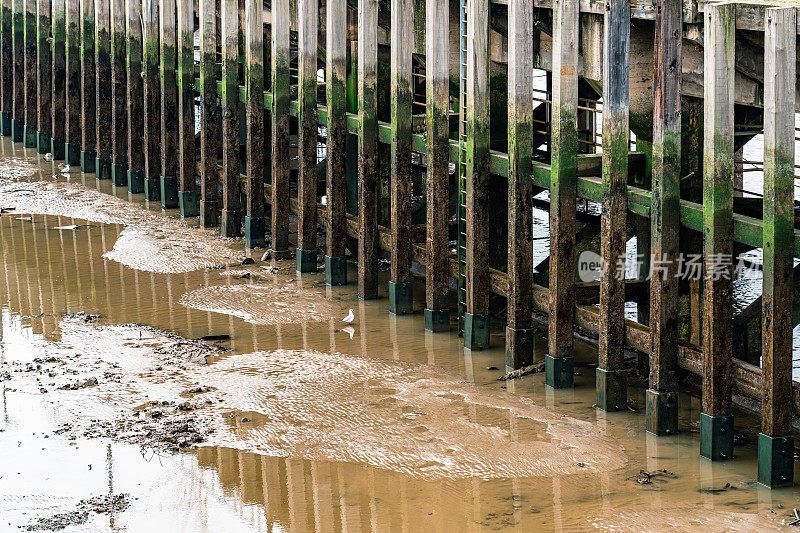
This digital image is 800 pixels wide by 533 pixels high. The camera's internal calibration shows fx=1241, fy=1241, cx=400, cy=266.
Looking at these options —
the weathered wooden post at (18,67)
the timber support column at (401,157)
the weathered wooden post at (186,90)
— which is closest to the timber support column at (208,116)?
the weathered wooden post at (186,90)

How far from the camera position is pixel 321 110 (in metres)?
14.1

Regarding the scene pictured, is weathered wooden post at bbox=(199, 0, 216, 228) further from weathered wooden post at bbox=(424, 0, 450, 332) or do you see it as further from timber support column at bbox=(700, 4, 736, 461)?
timber support column at bbox=(700, 4, 736, 461)

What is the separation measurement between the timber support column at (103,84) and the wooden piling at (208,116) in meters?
3.63

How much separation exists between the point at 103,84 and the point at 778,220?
44.5 feet

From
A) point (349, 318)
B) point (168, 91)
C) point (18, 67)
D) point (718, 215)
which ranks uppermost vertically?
point (18, 67)

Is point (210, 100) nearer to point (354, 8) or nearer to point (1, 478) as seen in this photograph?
point (354, 8)

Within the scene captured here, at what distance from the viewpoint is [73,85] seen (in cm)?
2045

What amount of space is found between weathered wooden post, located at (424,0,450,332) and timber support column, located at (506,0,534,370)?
3.84ft

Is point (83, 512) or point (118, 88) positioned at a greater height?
point (118, 88)

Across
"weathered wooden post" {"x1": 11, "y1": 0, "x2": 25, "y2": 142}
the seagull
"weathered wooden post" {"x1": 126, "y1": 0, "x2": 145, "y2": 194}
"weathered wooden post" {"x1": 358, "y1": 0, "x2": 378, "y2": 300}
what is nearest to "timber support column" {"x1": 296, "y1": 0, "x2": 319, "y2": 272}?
"weathered wooden post" {"x1": 358, "y1": 0, "x2": 378, "y2": 300}

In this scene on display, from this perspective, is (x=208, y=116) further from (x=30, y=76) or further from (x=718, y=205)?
(x=718, y=205)

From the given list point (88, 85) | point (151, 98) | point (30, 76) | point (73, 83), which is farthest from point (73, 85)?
point (151, 98)

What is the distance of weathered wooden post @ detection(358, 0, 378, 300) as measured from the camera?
496 inches

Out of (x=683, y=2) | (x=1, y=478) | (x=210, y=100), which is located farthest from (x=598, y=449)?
(x=210, y=100)
